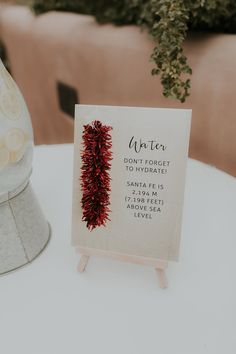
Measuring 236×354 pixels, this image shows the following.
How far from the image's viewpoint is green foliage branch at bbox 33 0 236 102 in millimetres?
842

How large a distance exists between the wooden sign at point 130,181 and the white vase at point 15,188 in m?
0.11

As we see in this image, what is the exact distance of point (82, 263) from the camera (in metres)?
0.73

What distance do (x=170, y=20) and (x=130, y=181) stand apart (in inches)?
16.0

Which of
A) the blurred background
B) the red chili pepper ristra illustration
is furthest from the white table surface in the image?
the blurred background

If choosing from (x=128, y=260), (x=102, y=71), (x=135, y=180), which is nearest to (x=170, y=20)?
(x=135, y=180)

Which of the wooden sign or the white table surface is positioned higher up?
the wooden sign

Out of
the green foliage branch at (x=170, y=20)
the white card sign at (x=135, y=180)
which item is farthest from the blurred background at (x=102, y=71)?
the white card sign at (x=135, y=180)

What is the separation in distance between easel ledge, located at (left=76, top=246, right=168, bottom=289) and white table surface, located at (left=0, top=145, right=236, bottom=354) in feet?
0.06

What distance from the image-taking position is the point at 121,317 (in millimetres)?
640

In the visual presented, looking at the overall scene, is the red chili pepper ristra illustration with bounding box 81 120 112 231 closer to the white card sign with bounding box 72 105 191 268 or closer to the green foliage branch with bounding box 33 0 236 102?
the white card sign with bounding box 72 105 191 268

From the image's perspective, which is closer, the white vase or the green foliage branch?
the white vase

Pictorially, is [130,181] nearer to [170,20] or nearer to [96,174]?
[96,174]

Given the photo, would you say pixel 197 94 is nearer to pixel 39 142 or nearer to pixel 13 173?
pixel 13 173

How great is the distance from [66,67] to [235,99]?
0.99m
